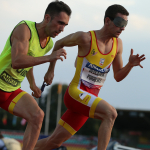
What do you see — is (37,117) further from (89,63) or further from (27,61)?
(89,63)

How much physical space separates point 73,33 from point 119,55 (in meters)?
0.94

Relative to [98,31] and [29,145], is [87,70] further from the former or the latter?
[29,145]

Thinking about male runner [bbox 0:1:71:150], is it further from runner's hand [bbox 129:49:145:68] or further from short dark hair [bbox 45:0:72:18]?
runner's hand [bbox 129:49:145:68]

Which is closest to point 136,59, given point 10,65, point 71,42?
point 71,42

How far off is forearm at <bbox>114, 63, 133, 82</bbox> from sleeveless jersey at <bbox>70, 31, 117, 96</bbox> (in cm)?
38

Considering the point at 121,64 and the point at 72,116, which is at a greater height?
the point at 121,64

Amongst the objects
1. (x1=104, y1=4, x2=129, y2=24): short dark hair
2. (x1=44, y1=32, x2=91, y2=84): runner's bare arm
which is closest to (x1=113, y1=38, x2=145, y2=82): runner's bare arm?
(x1=104, y1=4, x2=129, y2=24): short dark hair

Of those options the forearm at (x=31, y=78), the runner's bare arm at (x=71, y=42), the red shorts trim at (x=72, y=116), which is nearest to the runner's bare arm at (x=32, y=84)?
the forearm at (x=31, y=78)

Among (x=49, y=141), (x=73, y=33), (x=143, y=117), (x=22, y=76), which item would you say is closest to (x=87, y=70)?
(x=73, y=33)

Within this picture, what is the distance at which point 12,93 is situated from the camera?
4840 mm

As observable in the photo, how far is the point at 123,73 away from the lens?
5.54 metres

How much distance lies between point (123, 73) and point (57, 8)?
1.70 m

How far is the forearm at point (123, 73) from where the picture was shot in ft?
17.9

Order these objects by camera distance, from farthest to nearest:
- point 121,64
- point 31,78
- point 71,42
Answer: point 121,64 → point 31,78 → point 71,42
